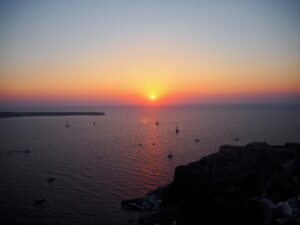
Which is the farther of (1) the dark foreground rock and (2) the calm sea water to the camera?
(2) the calm sea water

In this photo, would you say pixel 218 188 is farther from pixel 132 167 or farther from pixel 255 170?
pixel 132 167

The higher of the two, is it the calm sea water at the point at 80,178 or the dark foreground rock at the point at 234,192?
the dark foreground rock at the point at 234,192

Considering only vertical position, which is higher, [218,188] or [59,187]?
[218,188]

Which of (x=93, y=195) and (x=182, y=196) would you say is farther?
(x=93, y=195)

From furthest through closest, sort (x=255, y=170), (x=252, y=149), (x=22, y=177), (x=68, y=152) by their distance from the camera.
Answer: (x=68, y=152)
(x=22, y=177)
(x=252, y=149)
(x=255, y=170)

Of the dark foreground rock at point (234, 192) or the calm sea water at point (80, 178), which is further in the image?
the calm sea water at point (80, 178)

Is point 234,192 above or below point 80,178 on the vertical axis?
above

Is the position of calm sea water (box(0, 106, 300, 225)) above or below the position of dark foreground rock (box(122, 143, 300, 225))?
below

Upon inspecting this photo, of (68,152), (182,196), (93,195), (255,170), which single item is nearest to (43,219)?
(93,195)
